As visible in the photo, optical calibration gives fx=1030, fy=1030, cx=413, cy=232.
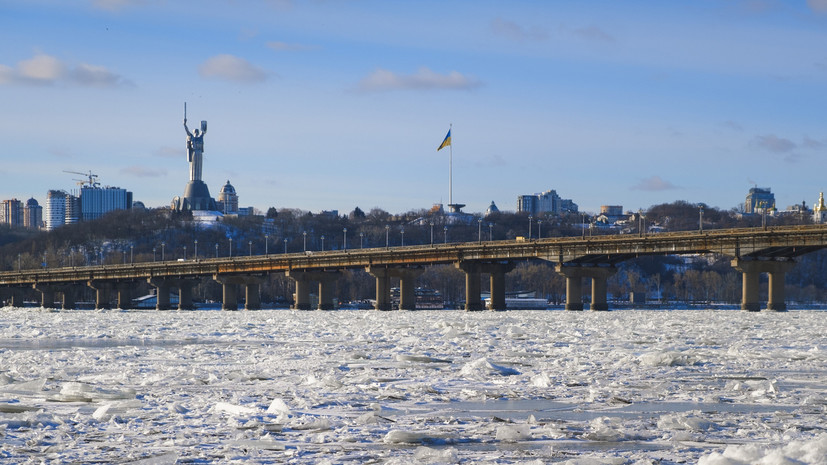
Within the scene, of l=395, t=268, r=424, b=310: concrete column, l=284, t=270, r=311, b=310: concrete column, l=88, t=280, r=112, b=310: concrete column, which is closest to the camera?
l=395, t=268, r=424, b=310: concrete column

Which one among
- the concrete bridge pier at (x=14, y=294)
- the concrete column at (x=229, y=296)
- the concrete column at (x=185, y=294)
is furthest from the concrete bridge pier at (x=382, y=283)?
the concrete bridge pier at (x=14, y=294)

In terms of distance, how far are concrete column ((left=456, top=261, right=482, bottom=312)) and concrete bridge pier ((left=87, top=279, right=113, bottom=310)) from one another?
230 ft

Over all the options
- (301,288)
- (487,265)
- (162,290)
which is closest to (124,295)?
(162,290)

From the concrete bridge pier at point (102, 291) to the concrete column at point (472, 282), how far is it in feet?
230

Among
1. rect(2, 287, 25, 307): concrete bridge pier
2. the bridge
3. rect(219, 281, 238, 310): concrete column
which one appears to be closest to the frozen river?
the bridge

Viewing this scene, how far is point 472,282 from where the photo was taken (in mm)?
118875

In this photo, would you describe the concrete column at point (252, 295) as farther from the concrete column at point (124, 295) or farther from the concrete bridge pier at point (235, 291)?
the concrete column at point (124, 295)

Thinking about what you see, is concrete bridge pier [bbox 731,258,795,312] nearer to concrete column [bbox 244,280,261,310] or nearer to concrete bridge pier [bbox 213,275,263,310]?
concrete bridge pier [bbox 213,275,263,310]

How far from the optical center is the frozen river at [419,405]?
1509 centimetres

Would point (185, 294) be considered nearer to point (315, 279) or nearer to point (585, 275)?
point (315, 279)

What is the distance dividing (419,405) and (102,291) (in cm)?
15322

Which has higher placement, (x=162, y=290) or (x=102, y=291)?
(x=162, y=290)

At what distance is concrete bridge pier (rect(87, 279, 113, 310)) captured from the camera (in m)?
163

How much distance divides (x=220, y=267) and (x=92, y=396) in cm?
12832
